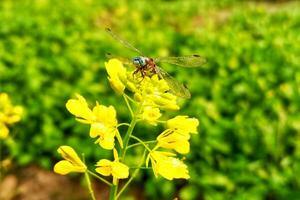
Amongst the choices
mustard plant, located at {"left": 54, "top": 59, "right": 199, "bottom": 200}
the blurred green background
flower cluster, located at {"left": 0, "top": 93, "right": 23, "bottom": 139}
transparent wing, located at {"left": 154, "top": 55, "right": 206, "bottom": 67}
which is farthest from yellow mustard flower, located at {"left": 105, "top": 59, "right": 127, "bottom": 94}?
the blurred green background

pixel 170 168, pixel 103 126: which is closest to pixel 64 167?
pixel 103 126

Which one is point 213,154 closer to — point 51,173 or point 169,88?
point 51,173

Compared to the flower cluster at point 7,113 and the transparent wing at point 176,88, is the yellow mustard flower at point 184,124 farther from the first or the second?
the flower cluster at point 7,113

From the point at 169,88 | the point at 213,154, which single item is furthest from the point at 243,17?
the point at 169,88

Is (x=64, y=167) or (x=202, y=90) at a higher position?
(x=64, y=167)

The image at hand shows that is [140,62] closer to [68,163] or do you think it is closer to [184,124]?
[184,124]

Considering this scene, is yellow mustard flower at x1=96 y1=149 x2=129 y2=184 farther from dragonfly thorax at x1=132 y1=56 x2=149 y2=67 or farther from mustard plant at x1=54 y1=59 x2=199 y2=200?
dragonfly thorax at x1=132 y1=56 x2=149 y2=67
